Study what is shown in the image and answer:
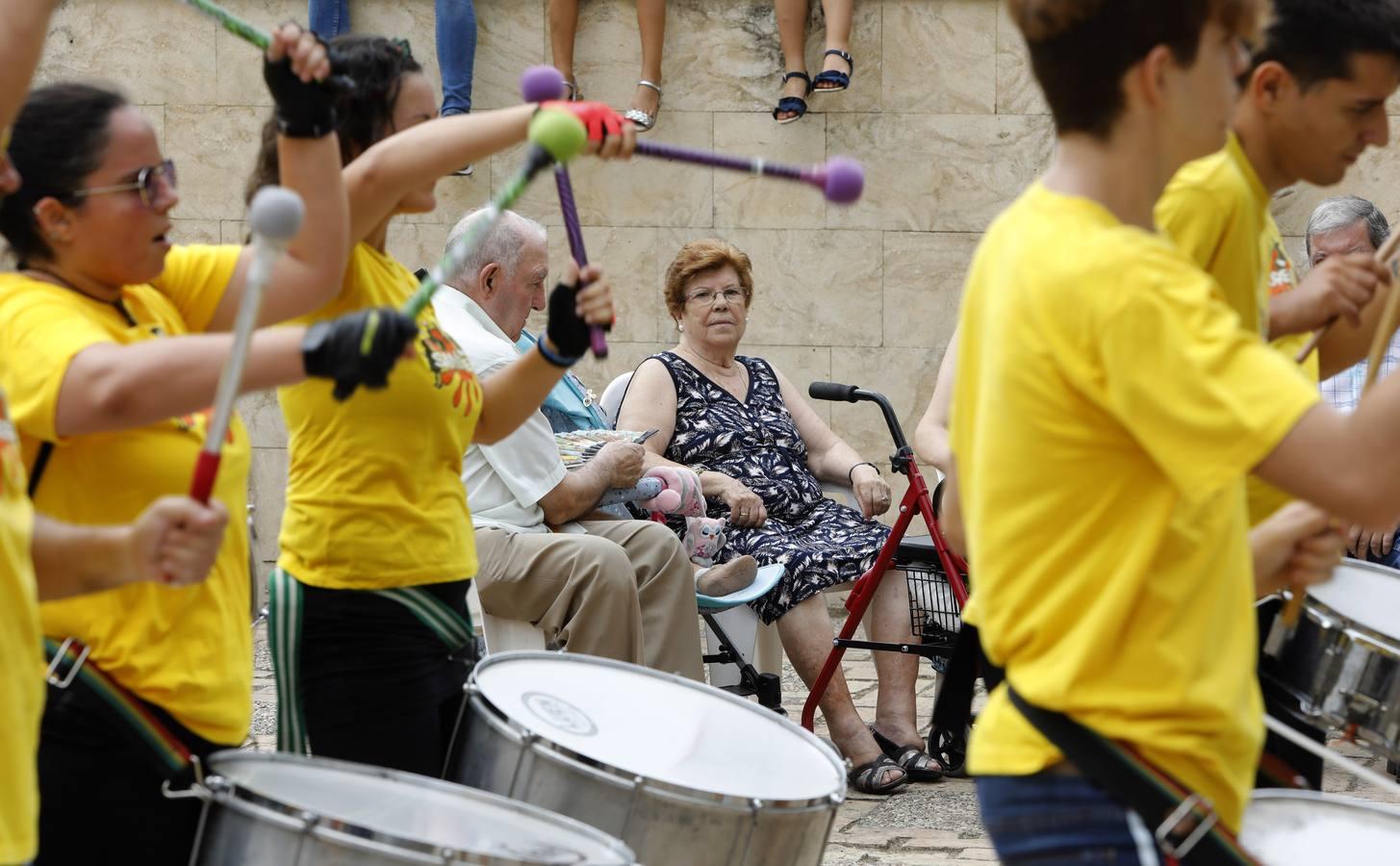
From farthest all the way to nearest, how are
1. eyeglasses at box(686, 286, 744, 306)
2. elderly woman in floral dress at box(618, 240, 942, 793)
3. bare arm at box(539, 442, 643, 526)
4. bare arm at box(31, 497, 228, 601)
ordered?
eyeglasses at box(686, 286, 744, 306), elderly woman in floral dress at box(618, 240, 942, 793), bare arm at box(539, 442, 643, 526), bare arm at box(31, 497, 228, 601)

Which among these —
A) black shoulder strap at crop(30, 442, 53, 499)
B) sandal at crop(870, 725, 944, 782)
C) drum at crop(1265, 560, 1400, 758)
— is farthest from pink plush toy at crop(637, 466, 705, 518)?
black shoulder strap at crop(30, 442, 53, 499)

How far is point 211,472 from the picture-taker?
156cm

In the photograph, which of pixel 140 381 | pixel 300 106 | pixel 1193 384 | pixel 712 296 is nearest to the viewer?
pixel 1193 384

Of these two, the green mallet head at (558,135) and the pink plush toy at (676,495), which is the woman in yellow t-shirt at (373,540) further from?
the pink plush toy at (676,495)

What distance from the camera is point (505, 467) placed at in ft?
14.1

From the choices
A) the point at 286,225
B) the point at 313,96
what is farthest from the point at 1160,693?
the point at 313,96

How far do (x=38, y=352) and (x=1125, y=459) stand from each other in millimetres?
1176

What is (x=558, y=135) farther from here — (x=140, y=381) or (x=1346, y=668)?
(x=1346, y=668)

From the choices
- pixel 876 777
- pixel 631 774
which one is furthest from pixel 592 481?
pixel 631 774

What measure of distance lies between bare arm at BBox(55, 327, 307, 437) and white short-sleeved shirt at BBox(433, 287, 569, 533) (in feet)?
8.00

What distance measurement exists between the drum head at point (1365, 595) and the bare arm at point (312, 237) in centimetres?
139

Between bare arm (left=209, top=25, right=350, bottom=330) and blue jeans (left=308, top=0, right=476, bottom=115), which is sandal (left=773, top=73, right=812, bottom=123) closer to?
blue jeans (left=308, top=0, right=476, bottom=115)

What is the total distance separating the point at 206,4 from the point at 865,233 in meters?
5.81

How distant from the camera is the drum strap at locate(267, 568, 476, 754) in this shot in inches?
96.9
